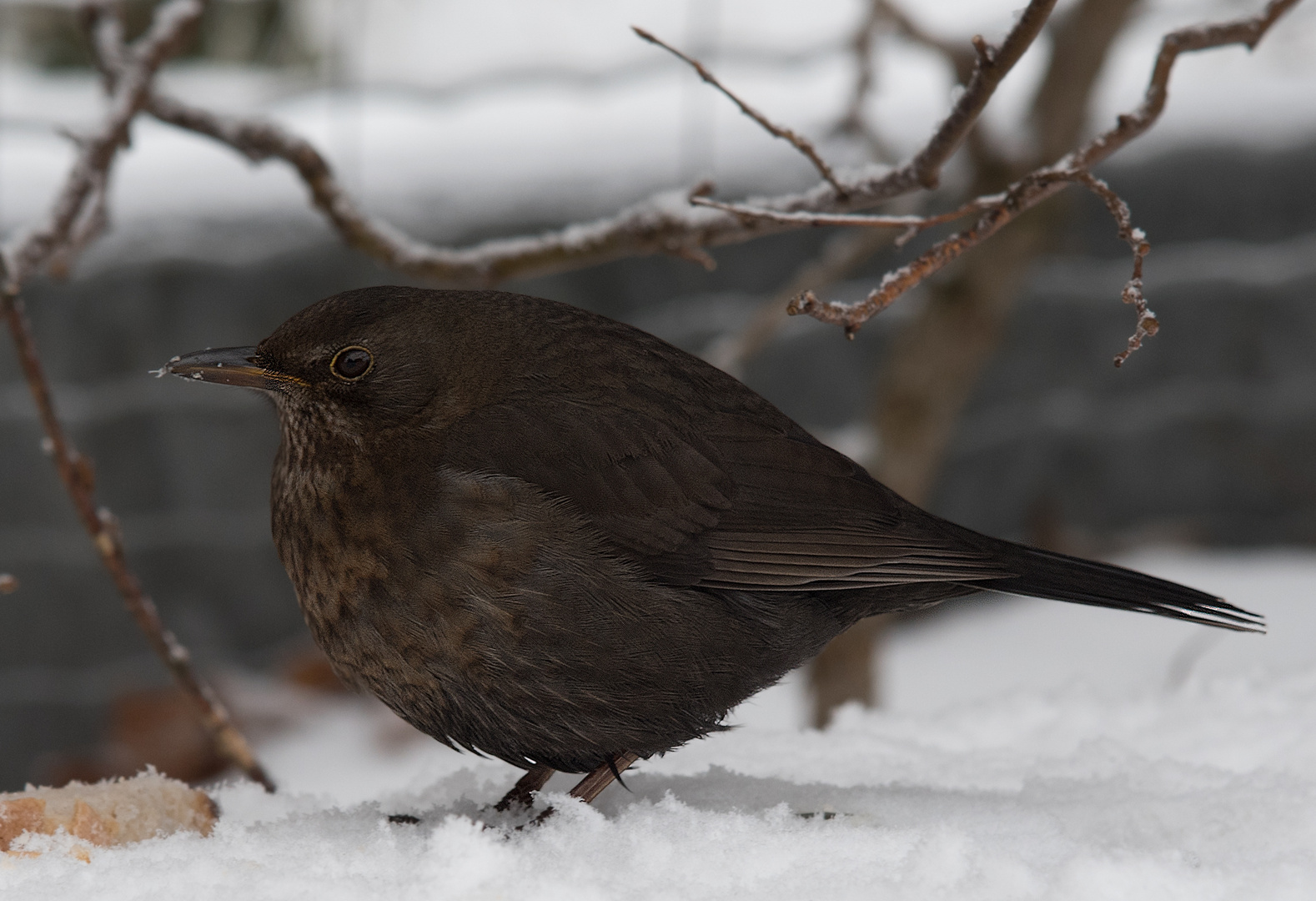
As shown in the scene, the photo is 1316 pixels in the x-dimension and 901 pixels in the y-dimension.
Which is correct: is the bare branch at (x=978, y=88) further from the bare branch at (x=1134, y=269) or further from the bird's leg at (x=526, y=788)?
the bird's leg at (x=526, y=788)

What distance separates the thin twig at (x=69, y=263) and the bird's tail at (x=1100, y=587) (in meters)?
1.19

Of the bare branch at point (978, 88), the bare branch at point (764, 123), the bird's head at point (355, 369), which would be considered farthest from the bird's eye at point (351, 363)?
the bare branch at point (978, 88)

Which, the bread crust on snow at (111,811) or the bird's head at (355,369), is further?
the bird's head at (355,369)

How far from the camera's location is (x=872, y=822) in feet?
5.60

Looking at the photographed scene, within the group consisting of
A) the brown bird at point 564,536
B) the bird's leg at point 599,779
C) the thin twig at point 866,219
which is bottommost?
the bird's leg at point 599,779

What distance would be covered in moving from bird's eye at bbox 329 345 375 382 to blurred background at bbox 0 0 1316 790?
2417mm

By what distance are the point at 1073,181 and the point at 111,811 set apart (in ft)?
4.60

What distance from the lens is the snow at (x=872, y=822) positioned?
4.67ft

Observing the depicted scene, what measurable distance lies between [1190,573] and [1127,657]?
432mm

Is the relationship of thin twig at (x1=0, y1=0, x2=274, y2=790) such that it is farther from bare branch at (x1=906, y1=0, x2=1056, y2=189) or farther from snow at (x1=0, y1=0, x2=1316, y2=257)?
snow at (x1=0, y1=0, x2=1316, y2=257)

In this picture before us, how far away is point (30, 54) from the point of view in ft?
18.3

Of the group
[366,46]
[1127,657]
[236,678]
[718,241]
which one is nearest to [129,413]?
[236,678]

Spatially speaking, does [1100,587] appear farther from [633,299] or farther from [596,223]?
[633,299]

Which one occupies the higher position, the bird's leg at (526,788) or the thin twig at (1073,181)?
the thin twig at (1073,181)
